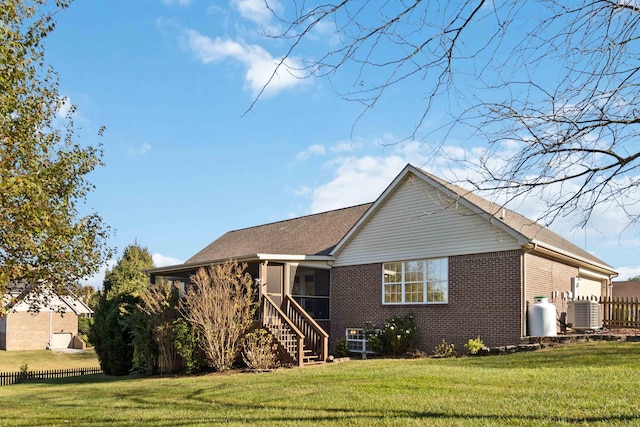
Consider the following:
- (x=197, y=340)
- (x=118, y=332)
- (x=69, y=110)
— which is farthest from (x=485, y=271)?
(x=69, y=110)

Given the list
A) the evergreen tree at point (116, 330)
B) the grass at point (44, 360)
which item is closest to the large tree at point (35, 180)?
the evergreen tree at point (116, 330)

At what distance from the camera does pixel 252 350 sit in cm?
1620

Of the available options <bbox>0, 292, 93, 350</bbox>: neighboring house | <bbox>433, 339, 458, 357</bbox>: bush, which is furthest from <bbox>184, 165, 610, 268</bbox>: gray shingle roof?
<bbox>0, 292, 93, 350</bbox>: neighboring house

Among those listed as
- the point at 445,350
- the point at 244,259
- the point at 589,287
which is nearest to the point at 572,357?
the point at 445,350

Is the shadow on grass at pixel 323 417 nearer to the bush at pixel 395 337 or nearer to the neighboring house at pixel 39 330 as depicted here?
the bush at pixel 395 337

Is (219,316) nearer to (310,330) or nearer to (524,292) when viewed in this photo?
(310,330)

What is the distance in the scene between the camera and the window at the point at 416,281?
18609 millimetres

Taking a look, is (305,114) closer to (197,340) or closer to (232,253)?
(197,340)

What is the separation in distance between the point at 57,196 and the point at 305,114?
481 inches

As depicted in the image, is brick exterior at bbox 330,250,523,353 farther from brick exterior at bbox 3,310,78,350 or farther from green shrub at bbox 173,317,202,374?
brick exterior at bbox 3,310,78,350

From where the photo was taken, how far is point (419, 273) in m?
19.3

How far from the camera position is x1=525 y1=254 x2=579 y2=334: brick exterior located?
17062mm

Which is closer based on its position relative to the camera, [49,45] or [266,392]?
[266,392]

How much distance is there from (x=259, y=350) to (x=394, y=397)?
301 inches
